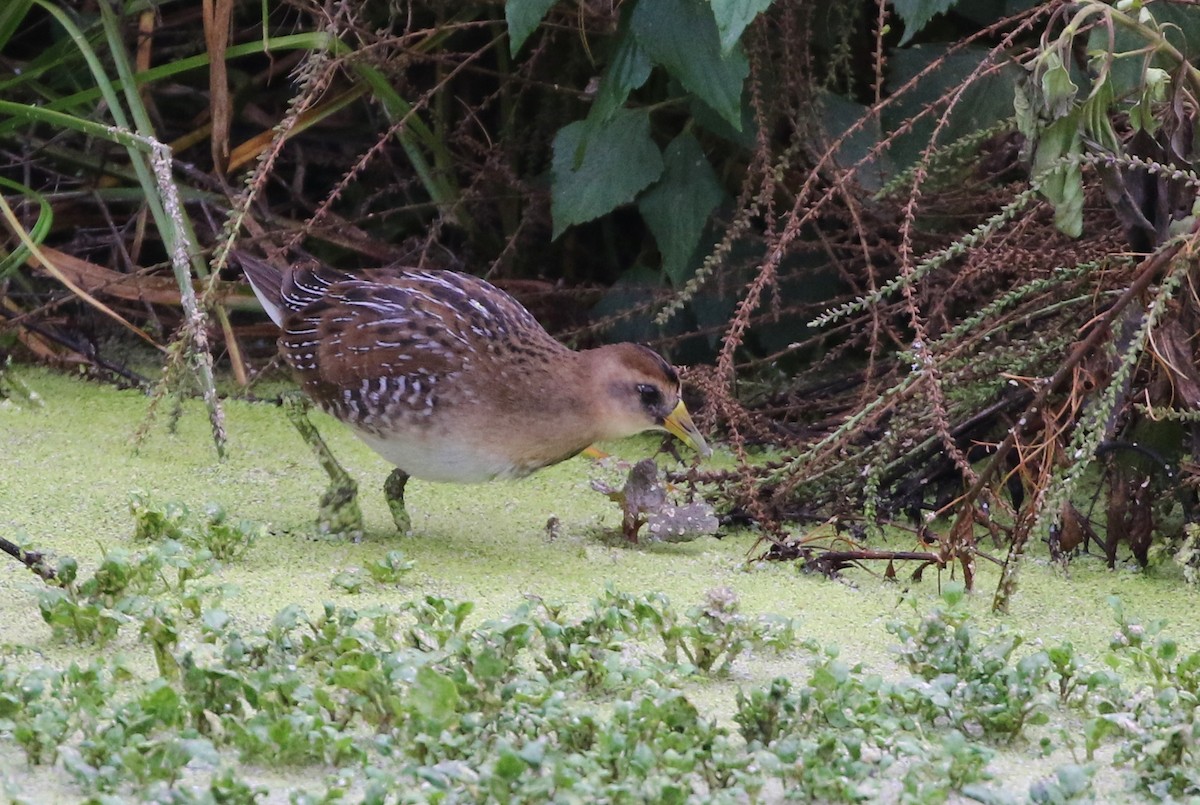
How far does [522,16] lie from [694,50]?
469 mm

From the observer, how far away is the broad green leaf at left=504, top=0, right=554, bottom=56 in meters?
4.13

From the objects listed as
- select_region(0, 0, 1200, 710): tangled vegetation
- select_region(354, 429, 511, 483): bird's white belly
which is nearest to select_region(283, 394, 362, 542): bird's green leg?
select_region(354, 429, 511, 483): bird's white belly

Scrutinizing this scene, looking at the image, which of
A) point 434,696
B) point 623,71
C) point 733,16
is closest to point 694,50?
point 623,71

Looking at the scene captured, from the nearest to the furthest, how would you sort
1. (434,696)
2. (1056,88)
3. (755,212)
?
(434,696), (1056,88), (755,212)

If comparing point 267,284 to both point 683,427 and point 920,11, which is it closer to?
point 683,427

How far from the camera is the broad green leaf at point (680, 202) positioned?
4743 millimetres

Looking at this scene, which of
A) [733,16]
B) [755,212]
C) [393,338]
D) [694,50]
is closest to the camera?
[733,16]

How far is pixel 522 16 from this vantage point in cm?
415

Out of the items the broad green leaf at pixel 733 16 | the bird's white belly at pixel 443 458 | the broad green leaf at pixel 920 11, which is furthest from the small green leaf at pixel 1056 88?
the bird's white belly at pixel 443 458

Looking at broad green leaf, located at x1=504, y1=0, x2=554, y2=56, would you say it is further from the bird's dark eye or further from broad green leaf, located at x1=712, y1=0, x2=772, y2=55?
the bird's dark eye

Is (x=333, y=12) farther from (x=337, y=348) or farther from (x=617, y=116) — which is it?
(x=337, y=348)

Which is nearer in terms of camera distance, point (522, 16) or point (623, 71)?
point (522, 16)

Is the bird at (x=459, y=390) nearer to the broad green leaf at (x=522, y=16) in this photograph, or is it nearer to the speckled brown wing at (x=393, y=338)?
the speckled brown wing at (x=393, y=338)

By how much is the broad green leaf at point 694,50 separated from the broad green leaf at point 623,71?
5 cm
